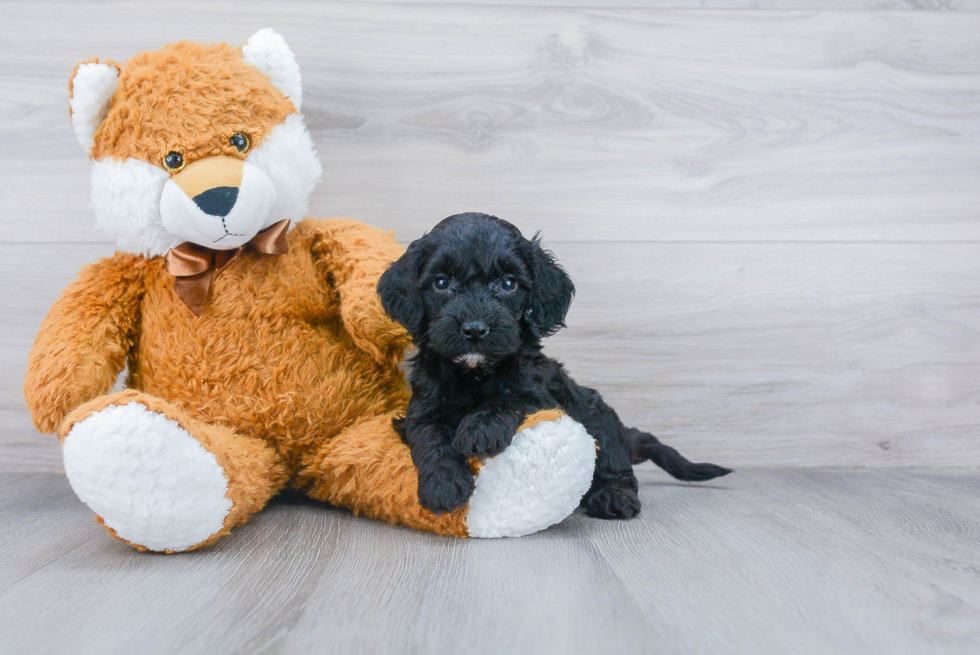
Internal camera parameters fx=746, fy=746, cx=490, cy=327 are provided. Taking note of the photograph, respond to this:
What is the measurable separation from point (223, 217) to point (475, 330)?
1.55 ft

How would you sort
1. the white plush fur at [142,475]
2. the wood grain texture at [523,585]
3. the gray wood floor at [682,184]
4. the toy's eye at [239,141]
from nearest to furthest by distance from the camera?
the wood grain texture at [523,585] < the white plush fur at [142,475] < the toy's eye at [239,141] < the gray wood floor at [682,184]

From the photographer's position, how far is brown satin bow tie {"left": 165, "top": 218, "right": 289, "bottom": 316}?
129cm

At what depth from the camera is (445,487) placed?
1.14 metres

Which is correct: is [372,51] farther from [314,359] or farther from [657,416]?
[657,416]

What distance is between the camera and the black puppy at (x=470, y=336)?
114 centimetres

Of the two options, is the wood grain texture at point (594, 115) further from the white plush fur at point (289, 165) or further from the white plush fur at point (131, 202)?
the white plush fur at point (131, 202)

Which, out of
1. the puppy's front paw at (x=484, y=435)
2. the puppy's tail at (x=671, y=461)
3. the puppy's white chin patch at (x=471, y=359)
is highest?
the puppy's white chin patch at (x=471, y=359)

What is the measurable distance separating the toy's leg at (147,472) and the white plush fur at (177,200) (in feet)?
1.02

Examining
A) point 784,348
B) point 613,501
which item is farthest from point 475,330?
point 784,348

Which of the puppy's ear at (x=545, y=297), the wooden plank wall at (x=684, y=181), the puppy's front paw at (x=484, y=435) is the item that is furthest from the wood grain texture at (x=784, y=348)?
the puppy's front paw at (x=484, y=435)

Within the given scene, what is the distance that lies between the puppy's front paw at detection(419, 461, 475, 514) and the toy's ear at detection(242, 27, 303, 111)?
733 millimetres

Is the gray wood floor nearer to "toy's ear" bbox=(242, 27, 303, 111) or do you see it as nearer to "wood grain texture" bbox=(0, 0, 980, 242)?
"wood grain texture" bbox=(0, 0, 980, 242)

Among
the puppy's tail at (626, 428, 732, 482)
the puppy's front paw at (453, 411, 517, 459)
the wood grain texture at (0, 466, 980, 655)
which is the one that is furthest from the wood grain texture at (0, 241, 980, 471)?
the puppy's front paw at (453, 411, 517, 459)

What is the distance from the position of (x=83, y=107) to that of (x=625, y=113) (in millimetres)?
1087
